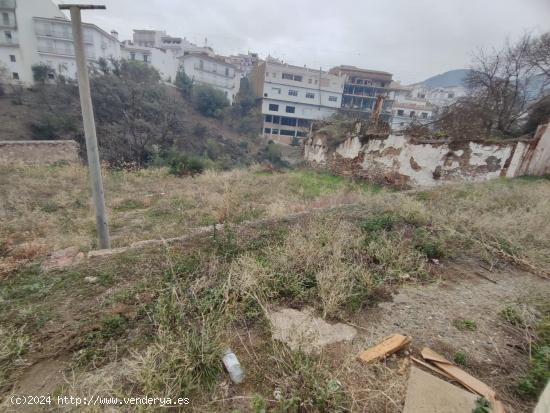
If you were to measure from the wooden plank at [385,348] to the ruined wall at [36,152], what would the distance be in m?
12.1

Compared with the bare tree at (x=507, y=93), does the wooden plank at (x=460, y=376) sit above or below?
below

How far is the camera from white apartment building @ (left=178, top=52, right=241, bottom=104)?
3791 centimetres

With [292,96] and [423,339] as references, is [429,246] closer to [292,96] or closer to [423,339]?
[423,339]

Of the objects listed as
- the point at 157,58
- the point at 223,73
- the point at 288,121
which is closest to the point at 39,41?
the point at 157,58

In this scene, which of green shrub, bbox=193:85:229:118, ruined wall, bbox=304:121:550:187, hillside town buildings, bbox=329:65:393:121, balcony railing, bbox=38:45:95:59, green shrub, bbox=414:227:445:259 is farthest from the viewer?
hillside town buildings, bbox=329:65:393:121

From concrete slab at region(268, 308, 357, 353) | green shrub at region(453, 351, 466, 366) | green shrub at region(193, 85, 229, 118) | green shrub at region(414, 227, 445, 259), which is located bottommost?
concrete slab at region(268, 308, 357, 353)

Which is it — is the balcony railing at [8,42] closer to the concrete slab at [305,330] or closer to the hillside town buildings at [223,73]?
the hillside town buildings at [223,73]

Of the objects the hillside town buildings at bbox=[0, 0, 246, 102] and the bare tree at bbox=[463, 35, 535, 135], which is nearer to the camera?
the bare tree at bbox=[463, 35, 535, 135]

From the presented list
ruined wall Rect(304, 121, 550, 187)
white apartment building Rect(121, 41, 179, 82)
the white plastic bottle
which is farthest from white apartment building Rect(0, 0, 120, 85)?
the white plastic bottle

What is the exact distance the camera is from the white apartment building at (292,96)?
3619 centimetres

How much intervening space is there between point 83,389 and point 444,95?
74.1 meters

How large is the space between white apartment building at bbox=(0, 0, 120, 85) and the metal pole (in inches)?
1241

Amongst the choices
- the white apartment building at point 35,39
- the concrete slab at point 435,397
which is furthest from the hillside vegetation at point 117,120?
the concrete slab at point 435,397

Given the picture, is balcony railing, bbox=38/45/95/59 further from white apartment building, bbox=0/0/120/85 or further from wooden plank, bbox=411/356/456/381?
wooden plank, bbox=411/356/456/381
